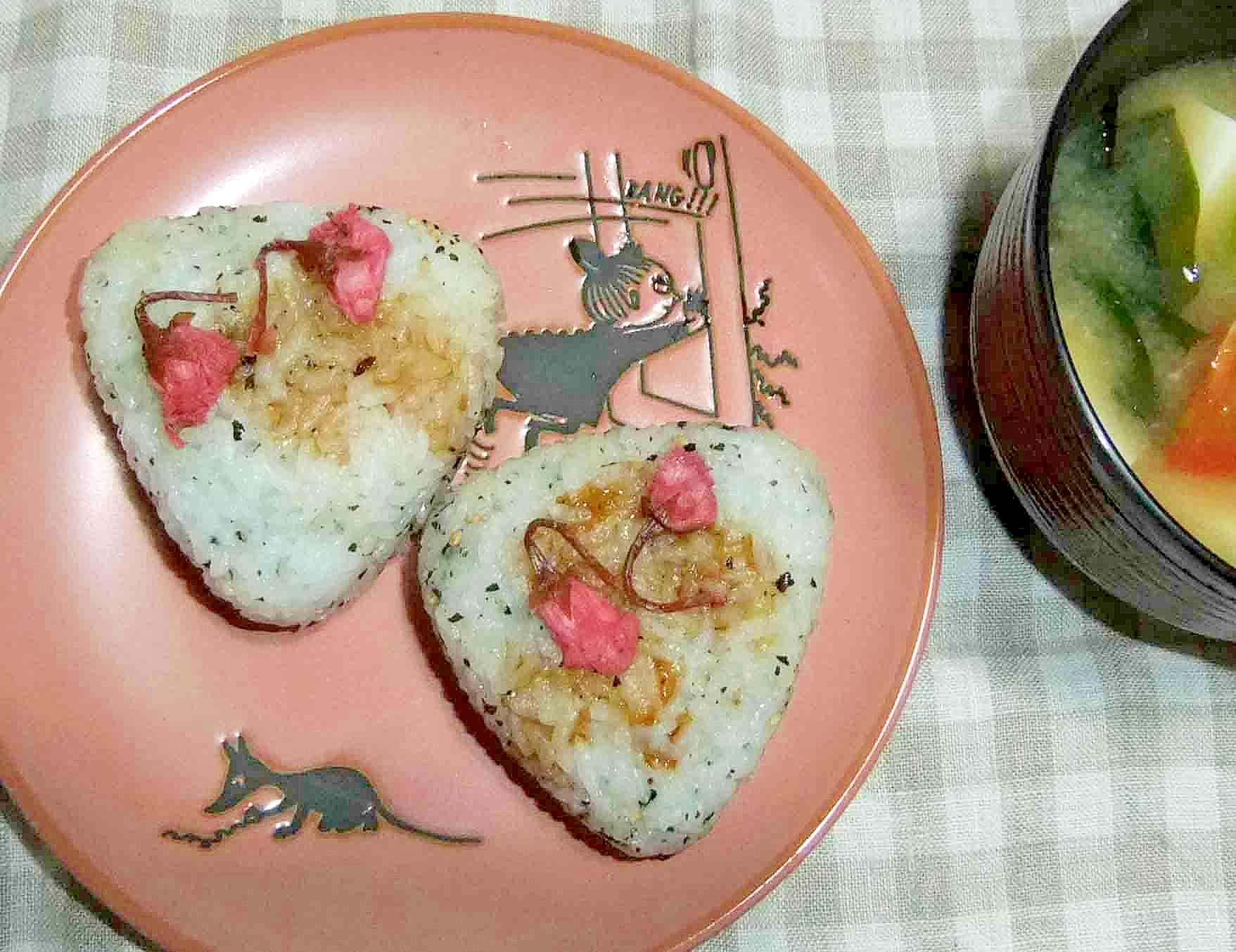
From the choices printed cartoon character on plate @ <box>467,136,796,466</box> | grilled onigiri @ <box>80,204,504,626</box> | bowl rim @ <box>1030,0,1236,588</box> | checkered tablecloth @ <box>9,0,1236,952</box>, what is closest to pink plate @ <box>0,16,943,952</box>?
printed cartoon character on plate @ <box>467,136,796,466</box>

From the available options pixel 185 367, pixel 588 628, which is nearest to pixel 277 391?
pixel 185 367

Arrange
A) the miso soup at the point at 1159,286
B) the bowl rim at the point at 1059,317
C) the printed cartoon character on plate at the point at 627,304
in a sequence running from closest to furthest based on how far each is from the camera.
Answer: the bowl rim at the point at 1059,317
the miso soup at the point at 1159,286
the printed cartoon character on plate at the point at 627,304

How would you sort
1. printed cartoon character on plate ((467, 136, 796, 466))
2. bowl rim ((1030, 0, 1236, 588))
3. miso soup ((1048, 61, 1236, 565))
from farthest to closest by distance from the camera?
1. printed cartoon character on plate ((467, 136, 796, 466))
2. miso soup ((1048, 61, 1236, 565))
3. bowl rim ((1030, 0, 1236, 588))

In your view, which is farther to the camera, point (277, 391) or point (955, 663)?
point (955, 663)

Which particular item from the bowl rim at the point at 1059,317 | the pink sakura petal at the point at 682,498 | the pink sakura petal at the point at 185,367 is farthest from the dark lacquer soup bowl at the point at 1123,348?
the pink sakura petal at the point at 185,367

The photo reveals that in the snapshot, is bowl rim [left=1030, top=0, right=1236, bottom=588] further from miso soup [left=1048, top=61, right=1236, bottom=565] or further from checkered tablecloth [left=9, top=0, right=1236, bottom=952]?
checkered tablecloth [left=9, top=0, right=1236, bottom=952]

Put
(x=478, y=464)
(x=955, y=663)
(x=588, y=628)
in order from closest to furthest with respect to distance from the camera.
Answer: (x=588, y=628) < (x=478, y=464) < (x=955, y=663)

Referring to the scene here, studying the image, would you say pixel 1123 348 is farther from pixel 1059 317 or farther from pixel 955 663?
pixel 955 663

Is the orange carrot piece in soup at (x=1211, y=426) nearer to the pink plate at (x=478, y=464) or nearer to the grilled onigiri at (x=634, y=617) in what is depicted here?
the pink plate at (x=478, y=464)
